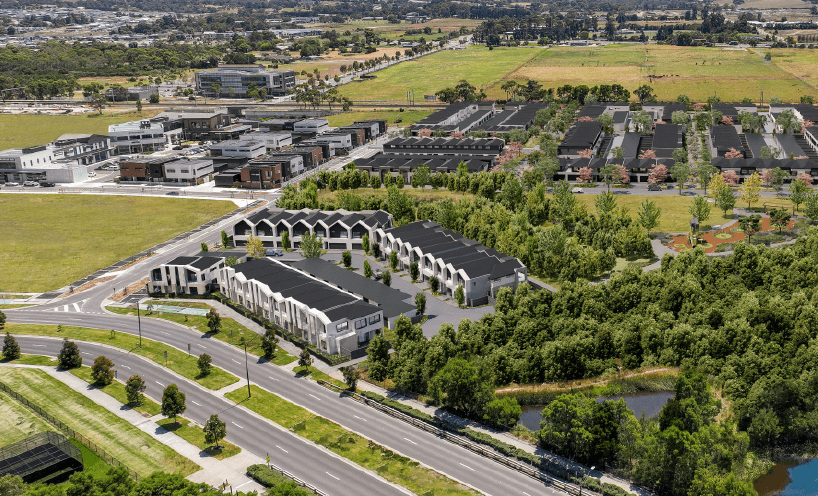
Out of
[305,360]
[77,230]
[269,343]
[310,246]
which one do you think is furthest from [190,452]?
[77,230]

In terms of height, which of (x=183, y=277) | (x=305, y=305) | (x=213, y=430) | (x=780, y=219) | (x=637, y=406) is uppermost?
Answer: (x=780, y=219)

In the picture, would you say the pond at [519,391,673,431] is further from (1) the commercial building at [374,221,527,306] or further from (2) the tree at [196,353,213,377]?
(2) the tree at [196,353,213,377]

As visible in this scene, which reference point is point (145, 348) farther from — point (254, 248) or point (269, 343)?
point (254, 248)

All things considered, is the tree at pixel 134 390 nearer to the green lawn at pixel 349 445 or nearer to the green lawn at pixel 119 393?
the green lawn at pixel 119 393

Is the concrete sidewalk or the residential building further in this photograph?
the residential building

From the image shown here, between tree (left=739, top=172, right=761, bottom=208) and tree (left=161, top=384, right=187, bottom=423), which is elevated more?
tree (left=739, top=172, right=761, bottom=208)

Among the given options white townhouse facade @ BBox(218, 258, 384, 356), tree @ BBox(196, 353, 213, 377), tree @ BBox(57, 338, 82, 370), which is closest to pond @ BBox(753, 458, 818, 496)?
white townhouse facade @ BBox(218, 258, 384, 356)

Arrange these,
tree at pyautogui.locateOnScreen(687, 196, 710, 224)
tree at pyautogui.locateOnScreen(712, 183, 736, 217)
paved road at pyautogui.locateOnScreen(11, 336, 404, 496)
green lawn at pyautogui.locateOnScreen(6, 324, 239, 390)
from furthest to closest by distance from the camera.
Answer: tree at pyautogui.locateOnScreen(712, 183, 736, 217), tree at pyautogui.locateOnScreen(687, 196, 710, 224), green lawn at pyautogui.locateOnScreen(6, 324, 239, 390), paved road at pyautogui.locateOnScreen(11, 336, 404, 496)
